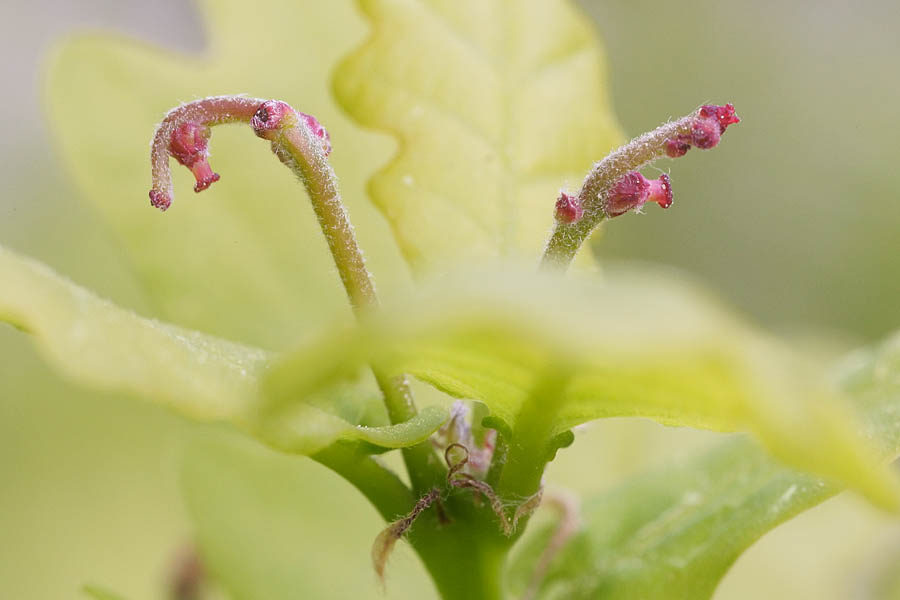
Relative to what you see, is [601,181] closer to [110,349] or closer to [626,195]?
[626,195]

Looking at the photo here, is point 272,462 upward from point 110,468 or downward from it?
downward

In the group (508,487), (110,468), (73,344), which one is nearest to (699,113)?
(508,487)

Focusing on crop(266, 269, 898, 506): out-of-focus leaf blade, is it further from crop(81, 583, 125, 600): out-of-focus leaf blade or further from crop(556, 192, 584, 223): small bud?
crop(81, 583, 125, 600): out-of-focus leaf blade

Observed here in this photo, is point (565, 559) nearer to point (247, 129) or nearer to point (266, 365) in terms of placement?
point (266, 365)

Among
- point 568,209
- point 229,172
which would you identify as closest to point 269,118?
point 568,209

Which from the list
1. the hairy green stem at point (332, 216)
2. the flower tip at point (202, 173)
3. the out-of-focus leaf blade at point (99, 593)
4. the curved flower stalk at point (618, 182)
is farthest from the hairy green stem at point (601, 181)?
the out-of-focus leaf blade at point (99, 593)

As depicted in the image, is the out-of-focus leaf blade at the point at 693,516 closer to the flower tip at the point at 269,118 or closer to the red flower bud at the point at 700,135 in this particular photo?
the red flower bud at the point at 700,135

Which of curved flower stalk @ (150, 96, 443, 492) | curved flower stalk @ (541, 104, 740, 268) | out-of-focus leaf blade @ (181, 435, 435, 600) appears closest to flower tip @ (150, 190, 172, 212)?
curved flower stalk @ (150, 96, 443, 492)
